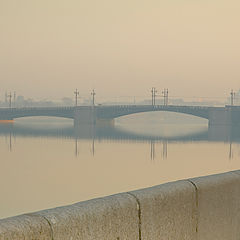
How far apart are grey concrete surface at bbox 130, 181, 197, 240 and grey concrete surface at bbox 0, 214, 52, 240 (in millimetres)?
777

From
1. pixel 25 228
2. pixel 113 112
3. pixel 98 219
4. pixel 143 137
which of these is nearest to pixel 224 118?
pixel 113 112

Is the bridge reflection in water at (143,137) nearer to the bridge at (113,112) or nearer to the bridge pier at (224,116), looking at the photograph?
the bridge pier at (224,116)

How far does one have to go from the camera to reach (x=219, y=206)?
12.0ft

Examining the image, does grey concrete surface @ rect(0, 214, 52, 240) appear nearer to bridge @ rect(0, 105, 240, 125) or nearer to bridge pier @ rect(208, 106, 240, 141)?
bridge @ rect(0, 105, 240, 125)

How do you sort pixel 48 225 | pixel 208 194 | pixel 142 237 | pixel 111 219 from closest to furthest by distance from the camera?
1. pixel 48 225
2. pixel 111 219
3. pixel 142 237
4. pixel 208 194

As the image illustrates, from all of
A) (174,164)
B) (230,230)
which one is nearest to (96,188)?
(174,164)

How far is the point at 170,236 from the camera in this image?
123 inches

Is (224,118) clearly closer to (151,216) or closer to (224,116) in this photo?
(224,116)

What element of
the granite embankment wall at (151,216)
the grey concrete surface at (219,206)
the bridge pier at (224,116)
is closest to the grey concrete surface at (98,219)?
the granite embankment wall at (151,216)

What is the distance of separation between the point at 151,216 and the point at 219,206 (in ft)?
2.81

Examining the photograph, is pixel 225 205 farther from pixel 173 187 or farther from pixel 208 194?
pixel 173 187

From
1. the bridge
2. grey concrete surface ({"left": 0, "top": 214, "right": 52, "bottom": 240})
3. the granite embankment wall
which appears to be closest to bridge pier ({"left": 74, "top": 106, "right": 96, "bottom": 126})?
the bridge

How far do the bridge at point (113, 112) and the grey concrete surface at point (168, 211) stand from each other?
9755 centimetres

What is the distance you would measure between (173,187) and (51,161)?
1563 inches
